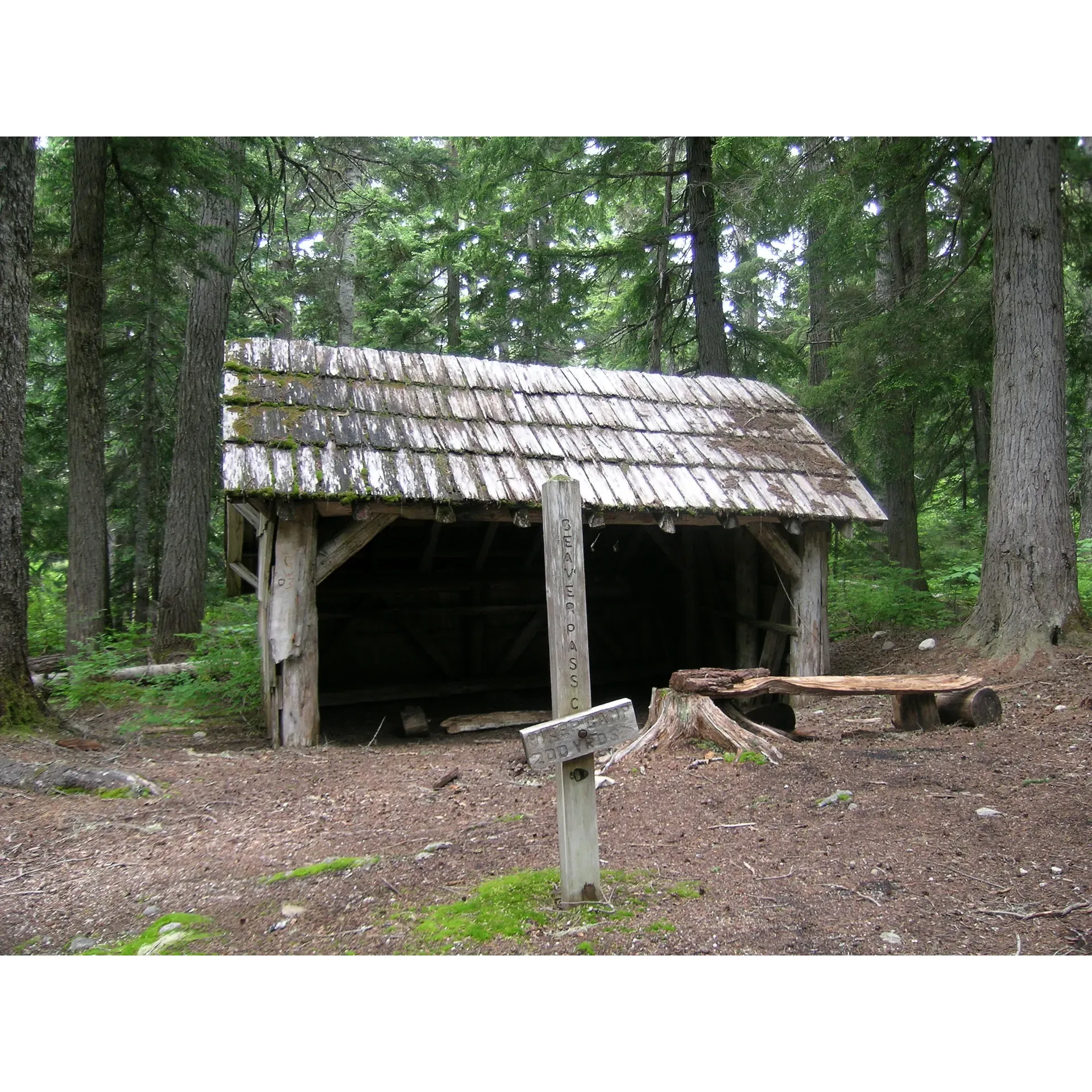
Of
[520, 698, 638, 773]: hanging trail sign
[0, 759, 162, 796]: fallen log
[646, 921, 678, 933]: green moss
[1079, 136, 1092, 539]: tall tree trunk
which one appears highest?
[1079, 136, 1092, 539]: tall tree trunk

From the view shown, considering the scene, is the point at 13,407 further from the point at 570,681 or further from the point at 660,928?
the point at 660,928

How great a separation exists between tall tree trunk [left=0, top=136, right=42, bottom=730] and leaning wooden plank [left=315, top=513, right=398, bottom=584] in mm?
2080

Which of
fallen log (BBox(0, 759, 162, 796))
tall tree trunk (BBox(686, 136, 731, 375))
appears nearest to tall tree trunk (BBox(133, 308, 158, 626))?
tall tree trunk (BBox(686, 136, 731, 375))

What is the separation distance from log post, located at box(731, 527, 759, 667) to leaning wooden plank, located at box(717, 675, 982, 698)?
3197 mm

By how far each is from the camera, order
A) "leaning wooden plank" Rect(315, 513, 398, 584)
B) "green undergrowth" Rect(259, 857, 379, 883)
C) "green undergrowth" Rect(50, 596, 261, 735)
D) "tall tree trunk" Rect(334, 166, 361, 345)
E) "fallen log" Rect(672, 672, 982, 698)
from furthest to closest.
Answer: "tall tree trunk" Rect(334, 166, 361, 345) → "green undergrowth" Rect(50, 596, 261, 735) → "leaning wooden plank" Rect(315, 513, 398, 584) → "fallen log" Rect(672, 672, 982, 698) → "green undergrowth" Rect(259, 857, 379, 883)

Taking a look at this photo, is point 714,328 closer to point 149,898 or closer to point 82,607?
point 82,607

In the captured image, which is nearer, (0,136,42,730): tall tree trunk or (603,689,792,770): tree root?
(603,689,792,770): tree root

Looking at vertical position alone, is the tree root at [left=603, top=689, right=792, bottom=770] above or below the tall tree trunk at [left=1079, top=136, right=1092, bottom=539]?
below

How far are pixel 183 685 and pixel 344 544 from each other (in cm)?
356

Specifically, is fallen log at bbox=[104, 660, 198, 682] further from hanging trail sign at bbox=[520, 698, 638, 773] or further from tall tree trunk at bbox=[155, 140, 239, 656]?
hanging trail sign at bbox=[520, 698, 638, 773]

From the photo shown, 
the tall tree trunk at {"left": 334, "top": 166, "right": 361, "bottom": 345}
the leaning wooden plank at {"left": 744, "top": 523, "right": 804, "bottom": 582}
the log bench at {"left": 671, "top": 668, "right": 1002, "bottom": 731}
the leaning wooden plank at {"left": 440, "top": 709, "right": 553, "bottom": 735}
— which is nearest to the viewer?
the log bench at {"left": 671, "top": 668, "right": 1002, "bottom": 731}

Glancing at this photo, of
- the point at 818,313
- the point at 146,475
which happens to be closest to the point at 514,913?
the point at 146,475

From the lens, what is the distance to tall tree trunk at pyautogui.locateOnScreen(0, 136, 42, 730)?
5473 millimetres

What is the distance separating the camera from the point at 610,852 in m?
3.71
